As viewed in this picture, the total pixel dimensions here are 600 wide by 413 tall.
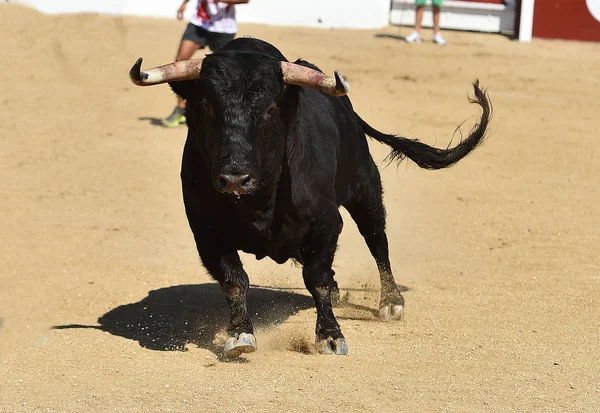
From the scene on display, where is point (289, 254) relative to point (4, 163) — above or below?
above

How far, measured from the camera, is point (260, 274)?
807cm

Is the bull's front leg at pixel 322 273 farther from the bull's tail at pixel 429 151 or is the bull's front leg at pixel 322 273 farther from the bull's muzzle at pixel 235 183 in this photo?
the bull's tail at pixel 429 151

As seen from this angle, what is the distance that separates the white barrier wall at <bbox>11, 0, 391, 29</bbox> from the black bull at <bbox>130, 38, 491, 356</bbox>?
10.2 m

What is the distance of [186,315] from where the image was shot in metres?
6.72

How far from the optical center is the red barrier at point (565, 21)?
51.7 ft

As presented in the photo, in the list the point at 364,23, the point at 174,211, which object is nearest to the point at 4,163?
the point at 174,211

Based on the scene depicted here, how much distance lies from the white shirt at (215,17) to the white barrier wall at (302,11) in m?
5.19

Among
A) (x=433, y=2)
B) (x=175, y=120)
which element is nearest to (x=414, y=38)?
(x=433, y=2)

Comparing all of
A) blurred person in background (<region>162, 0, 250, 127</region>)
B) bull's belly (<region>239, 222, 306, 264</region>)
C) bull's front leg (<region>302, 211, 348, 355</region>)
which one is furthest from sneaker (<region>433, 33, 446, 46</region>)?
bull's belly (<region>239, 222, 306, 264</region>)

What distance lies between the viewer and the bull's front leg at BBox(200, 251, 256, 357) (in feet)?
18.2

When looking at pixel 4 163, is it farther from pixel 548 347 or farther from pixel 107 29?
pixel 548 347

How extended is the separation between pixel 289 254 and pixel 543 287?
7.41 ft

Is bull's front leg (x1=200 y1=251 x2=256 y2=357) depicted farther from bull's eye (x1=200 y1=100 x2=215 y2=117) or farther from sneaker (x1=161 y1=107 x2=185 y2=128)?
sneaker (x1=161 y1=107 x2=185 y2=128)

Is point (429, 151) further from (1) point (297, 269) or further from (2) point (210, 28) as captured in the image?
(2) point (210, 28)
